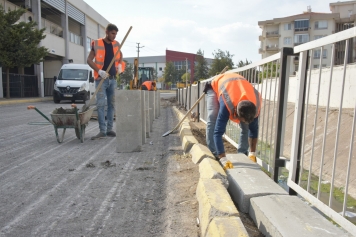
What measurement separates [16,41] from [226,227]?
20277mm

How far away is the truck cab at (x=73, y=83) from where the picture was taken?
18.2 meters

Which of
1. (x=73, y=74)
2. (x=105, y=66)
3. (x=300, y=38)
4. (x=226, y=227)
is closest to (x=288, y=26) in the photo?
(x=300, y=38)

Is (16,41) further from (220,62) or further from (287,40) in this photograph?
(287,40)

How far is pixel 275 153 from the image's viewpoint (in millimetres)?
3244

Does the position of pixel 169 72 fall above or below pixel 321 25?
below

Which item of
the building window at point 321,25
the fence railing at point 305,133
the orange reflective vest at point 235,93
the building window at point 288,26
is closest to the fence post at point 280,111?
the fence railing at point 305,133

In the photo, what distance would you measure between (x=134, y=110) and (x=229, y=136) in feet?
6.34

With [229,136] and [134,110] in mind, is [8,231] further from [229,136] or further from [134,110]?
[229,136]

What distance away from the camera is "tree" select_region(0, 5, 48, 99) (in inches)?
711

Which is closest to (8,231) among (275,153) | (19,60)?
Answer: (275,153)

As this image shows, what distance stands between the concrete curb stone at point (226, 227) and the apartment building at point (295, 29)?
5432 cm

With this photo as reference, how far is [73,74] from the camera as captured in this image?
18.8 metres

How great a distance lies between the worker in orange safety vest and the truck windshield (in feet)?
44.5

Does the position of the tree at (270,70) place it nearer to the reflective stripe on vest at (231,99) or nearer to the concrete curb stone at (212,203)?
the reflective stripe on vest at (231,99)
